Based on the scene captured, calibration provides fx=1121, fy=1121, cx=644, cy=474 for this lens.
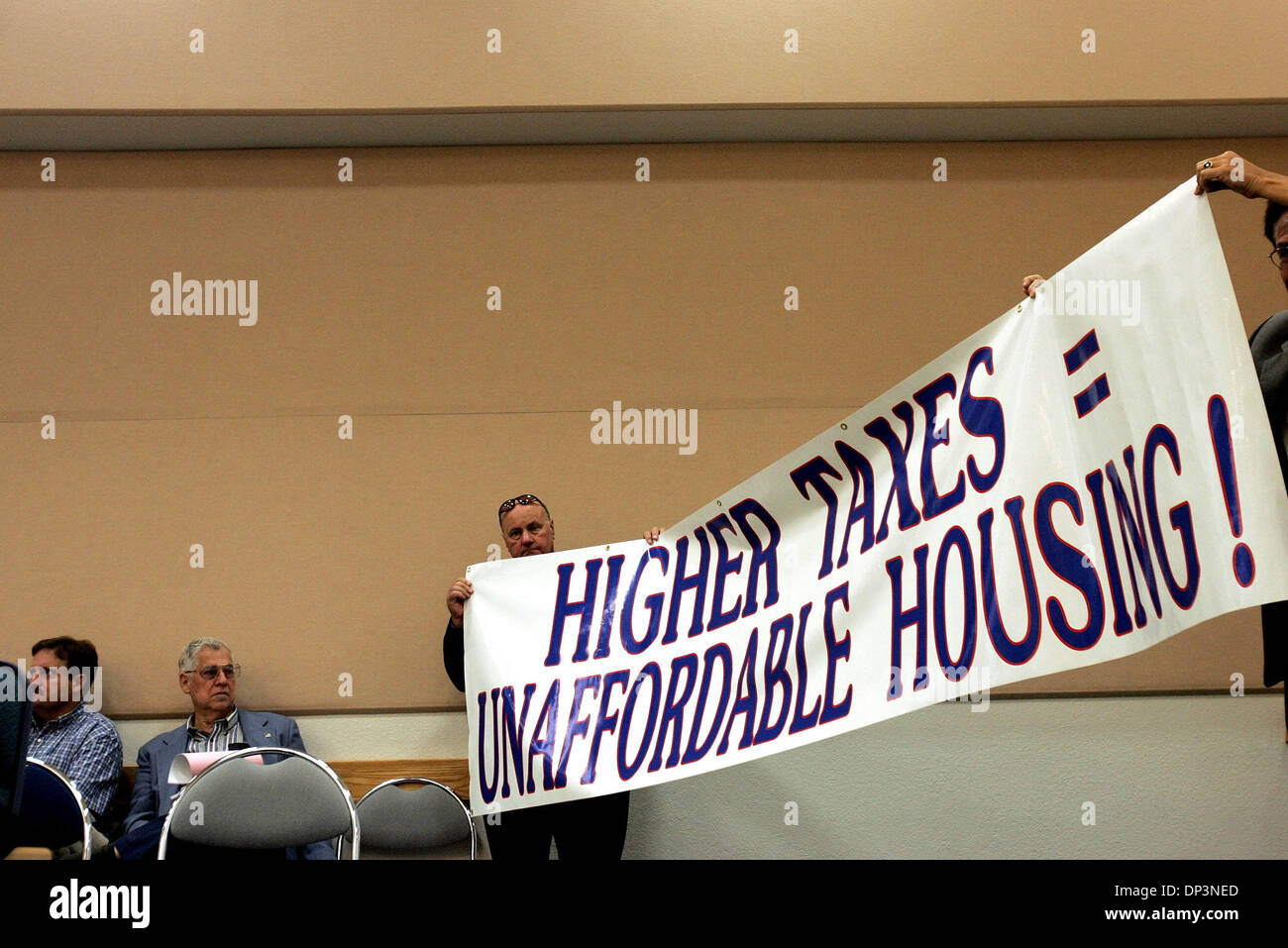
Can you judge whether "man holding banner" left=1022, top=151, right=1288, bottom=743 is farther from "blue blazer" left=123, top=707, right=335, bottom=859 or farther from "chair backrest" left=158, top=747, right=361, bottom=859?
"blue blazer" left=123, top=707, right=335, bottom=859

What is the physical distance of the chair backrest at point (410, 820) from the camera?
3803 millimetres

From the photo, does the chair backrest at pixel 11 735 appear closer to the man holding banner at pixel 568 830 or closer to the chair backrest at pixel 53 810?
the chair backrest at pixel 53 810

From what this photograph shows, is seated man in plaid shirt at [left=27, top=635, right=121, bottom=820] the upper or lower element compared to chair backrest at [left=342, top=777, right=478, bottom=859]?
upper

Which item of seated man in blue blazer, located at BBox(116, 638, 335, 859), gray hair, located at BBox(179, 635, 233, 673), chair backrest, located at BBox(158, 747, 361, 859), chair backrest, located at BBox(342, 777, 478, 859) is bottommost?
chair backrest, located at BBox(342, 777, 478, 859)

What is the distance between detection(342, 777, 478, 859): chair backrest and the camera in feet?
12.5

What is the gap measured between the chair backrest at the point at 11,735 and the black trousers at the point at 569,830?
4.27ft

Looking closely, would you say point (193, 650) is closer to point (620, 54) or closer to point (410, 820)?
point (410, 820)

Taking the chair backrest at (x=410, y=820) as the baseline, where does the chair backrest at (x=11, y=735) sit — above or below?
above

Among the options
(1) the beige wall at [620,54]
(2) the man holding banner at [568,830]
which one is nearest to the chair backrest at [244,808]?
(2) the man holding banner at [568,830]

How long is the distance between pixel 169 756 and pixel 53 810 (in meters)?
0.69

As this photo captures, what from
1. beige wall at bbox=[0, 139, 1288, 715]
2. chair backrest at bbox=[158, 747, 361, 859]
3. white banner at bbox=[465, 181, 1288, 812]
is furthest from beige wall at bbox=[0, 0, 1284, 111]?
chair backrest at bbox=[158, 747, 361, 859]

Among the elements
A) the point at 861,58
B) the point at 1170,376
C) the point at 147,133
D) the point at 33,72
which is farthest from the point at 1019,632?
the point at 33,72

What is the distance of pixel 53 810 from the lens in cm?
314

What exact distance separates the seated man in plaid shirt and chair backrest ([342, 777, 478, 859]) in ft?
2.92
